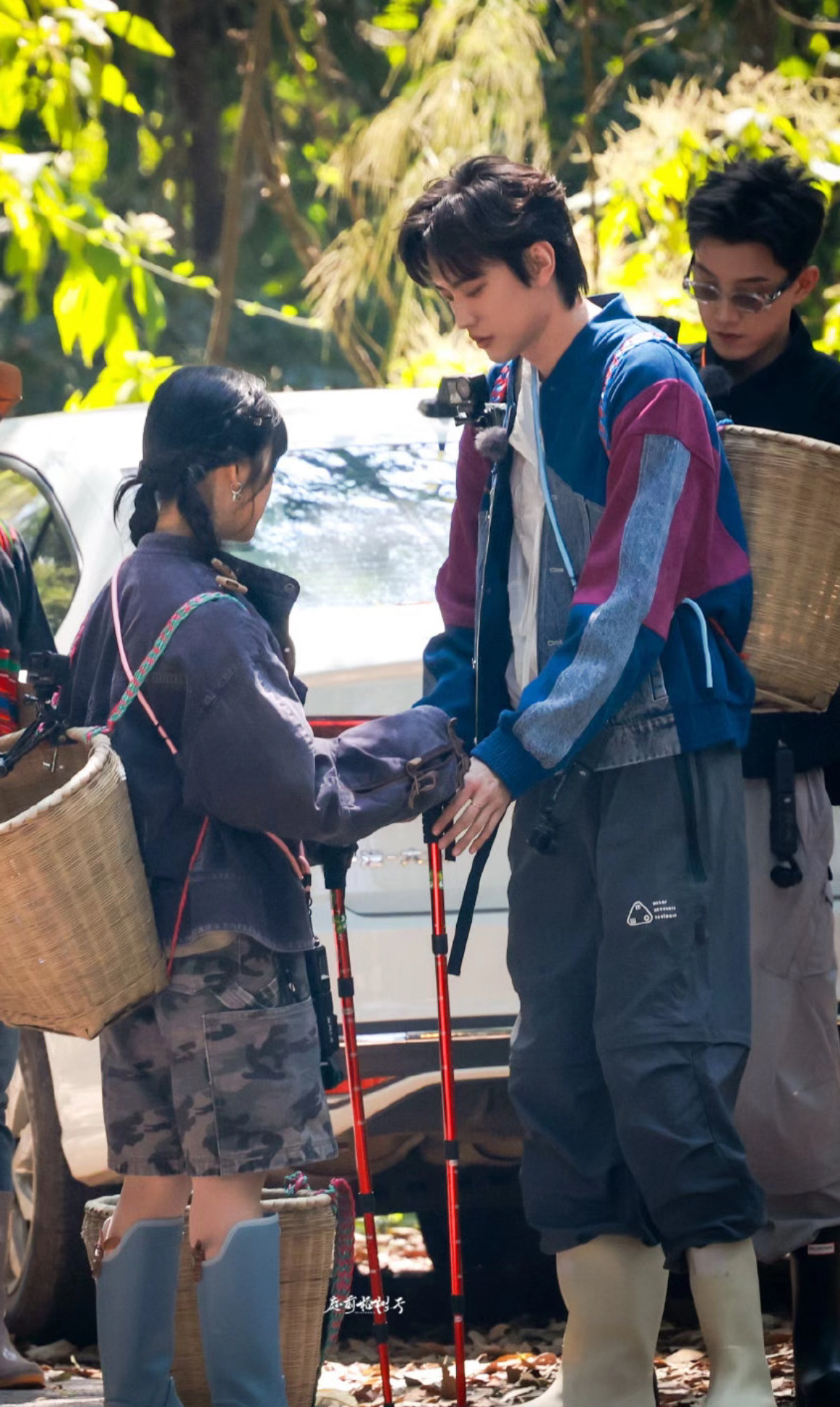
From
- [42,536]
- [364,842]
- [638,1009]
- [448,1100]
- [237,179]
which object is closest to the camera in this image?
[638,1009]

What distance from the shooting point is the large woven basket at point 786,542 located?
357 centimetres

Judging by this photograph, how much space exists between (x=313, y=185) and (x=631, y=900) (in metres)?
11.2

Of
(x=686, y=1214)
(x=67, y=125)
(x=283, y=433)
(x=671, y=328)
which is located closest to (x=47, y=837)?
(x=283, y=433)

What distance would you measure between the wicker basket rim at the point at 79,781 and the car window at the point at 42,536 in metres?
1.48

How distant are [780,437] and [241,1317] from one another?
1.71 m

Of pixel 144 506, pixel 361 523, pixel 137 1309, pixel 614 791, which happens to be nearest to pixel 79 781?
pixel 144 506

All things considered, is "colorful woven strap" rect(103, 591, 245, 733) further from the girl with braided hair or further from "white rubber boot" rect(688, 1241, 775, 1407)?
"white rubber boot" rect(688, 1241, 775, 1407)

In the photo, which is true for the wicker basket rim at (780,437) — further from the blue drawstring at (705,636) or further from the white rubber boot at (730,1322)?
the white rubber boot at (730,1322)

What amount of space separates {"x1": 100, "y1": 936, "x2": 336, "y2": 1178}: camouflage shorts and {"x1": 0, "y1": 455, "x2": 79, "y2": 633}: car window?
62.0 inches

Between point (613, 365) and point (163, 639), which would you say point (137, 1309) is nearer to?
point (163, 639)

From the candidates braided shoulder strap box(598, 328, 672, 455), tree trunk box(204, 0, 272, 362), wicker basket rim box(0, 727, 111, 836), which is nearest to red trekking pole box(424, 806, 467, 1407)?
wicker basket rim box(0, 727, 111, 836)

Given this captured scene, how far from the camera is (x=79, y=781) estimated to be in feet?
10.3

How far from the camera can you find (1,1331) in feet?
14.7

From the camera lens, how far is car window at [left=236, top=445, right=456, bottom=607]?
4613 millimetres
